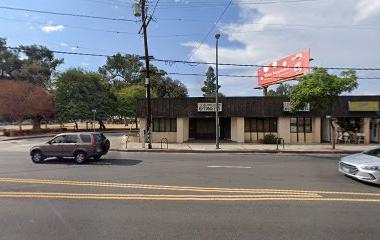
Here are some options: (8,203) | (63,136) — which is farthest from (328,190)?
(63,136)

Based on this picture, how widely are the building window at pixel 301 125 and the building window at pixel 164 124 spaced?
32.6 feet

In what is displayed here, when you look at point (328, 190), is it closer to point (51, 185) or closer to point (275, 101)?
point (51, 185)

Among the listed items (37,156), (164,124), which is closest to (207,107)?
(164,124)

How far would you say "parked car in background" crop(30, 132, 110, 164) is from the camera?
62.0ft

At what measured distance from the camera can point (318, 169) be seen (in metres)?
16.4

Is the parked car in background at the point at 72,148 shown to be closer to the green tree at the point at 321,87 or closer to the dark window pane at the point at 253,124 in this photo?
the green tree at the point at 321,87

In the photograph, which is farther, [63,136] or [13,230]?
[63,136]

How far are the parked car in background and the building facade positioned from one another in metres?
14.5

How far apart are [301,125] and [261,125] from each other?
329cm

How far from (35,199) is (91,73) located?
5587cm

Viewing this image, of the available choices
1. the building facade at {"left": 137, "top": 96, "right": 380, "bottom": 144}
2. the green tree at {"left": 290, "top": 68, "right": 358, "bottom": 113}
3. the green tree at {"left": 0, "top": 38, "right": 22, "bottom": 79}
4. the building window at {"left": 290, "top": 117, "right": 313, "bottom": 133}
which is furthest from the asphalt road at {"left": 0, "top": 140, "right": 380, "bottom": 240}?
the green tree at {"left": 0, "top": 38, "right": 22, "bottom": 79}

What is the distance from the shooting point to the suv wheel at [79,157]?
18.8 m

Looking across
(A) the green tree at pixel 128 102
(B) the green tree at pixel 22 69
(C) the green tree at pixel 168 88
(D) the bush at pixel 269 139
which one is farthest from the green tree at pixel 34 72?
(D) the bush at pixel 269 139

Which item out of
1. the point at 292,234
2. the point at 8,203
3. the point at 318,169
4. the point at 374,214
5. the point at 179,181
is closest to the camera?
the point at 292,234
